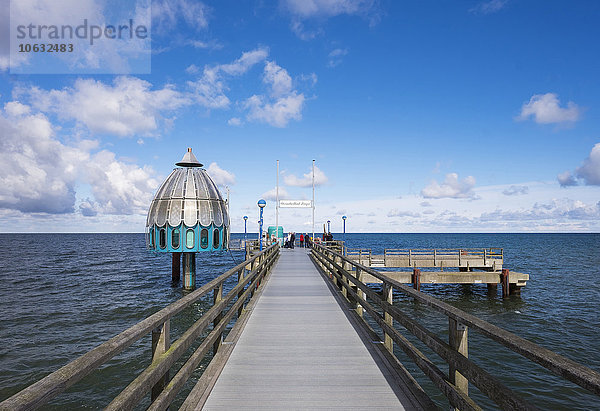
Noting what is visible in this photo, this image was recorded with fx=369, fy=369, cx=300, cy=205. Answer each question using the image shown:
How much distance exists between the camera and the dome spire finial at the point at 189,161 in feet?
80.4

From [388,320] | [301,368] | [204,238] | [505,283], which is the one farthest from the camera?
[505,283]

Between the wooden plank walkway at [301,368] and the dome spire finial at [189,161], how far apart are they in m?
17.8

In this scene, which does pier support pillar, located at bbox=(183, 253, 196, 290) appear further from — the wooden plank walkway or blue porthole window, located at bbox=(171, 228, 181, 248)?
the wooden plank walkway

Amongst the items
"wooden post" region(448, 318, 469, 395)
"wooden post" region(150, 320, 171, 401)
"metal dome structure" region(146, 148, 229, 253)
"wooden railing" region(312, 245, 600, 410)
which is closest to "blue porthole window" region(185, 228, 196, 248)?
"metal dome structure" region(146, 148, 229, 253)

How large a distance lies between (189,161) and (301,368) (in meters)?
21.6

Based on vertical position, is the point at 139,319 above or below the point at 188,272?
below

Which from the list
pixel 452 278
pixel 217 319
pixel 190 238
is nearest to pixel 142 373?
pixel 217 319

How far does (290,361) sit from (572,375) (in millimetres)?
3936

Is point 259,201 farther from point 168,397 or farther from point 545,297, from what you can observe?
point 168,397

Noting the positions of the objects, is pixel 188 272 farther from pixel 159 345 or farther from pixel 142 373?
pixel 142 373

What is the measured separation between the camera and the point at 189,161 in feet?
81.1

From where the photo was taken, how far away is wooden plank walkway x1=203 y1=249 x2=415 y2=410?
4.16 m

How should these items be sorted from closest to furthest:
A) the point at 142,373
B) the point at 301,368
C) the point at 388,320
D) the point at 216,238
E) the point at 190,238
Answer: the point at 142,373
the point at 301,368
the point at 388,320
the point at 190,238
the point at 216,238

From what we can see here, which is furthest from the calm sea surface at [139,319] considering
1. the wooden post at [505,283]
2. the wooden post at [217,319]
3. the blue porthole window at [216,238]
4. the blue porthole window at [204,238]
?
the wooden post at [217,319]
